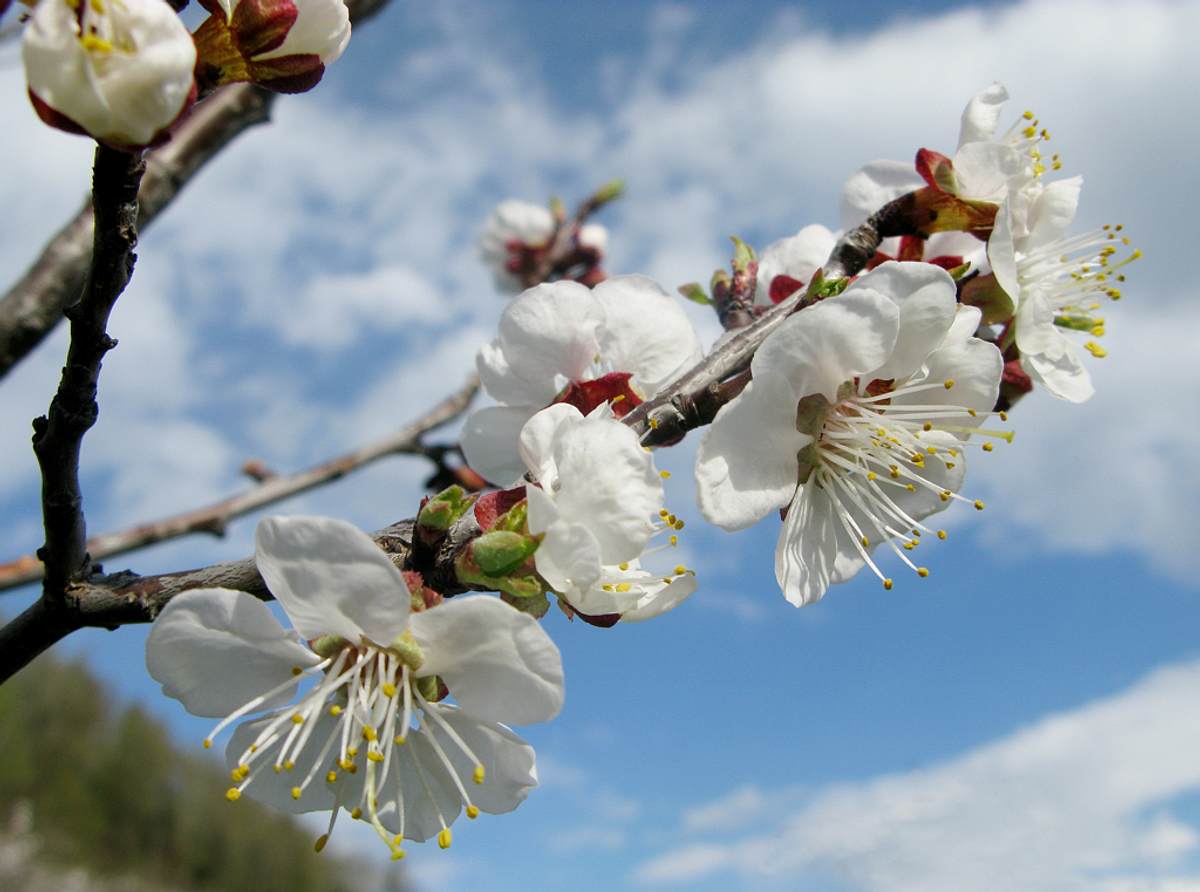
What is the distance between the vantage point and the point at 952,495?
46.6 inches

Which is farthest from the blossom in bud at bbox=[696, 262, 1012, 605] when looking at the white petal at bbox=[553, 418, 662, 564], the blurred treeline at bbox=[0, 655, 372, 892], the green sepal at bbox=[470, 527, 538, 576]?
the blurred treeline at bbox=[0, 655, 372, 892]

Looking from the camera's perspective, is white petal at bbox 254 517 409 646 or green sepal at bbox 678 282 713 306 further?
green sepal at bbox 678 282 713 306

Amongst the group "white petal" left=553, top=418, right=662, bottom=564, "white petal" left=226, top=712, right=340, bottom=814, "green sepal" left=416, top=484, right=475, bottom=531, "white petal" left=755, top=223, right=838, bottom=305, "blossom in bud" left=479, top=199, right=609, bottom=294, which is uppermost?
"blossom in bud" left=479, top=199, right=609, bottom=294

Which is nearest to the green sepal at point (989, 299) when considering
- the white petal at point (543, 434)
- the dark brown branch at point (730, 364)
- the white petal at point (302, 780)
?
the dark brown branch at point (730, 364)

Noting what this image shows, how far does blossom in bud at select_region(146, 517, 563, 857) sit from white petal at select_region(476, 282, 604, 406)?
0.44 meters

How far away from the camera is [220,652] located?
3.01 feet

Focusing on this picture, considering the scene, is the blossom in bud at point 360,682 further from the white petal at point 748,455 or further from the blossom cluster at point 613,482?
the white petal at point 748,455

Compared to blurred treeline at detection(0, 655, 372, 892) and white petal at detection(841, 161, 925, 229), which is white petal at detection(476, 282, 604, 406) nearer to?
white petal at detection(841, 161, 925, 229)

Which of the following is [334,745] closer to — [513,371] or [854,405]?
[513,371]

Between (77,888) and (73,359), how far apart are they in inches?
1130

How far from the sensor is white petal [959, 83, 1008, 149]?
50.4 inches

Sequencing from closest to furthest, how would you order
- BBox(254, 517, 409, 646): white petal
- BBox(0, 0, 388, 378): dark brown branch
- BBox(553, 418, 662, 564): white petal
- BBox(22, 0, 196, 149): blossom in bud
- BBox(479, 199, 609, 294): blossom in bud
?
BBox(22, 0, 196, 149): blossom in bud < BBox(254, 517, 409, 646): white petal < BBox(553, 418, 662, 564): white petal < BBox(0, 0, 388, 378): dark brown branch < BBox(479, 199, 609, 294): blossom in bud

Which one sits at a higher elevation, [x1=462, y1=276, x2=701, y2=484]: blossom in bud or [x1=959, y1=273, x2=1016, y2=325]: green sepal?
[x1=959, y1=273, x2=1016, y2=325]: green sepal

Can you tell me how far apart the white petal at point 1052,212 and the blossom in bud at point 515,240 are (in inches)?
99.4
